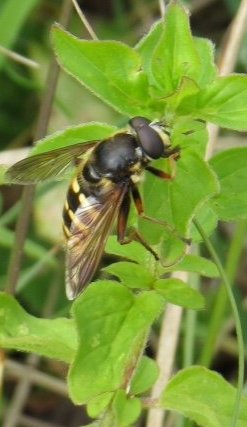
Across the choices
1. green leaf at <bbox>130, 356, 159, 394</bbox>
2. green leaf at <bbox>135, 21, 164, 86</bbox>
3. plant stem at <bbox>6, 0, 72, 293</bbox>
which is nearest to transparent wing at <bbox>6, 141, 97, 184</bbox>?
green leaf at <bbox>135, 21, 164, 86</bbox>

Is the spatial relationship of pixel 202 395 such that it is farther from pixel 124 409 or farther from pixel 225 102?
pixel 225 102

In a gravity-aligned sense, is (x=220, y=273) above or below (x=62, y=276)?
above

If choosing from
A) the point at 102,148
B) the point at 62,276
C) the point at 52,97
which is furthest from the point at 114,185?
the point at 62,276

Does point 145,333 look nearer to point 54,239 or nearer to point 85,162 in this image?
point 85,162

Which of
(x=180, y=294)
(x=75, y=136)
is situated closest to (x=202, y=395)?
(x=180, y=294)

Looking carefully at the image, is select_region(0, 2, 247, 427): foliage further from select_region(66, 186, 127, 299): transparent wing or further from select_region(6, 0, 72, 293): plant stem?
select_region(6, 0, 72, 293): plant stem

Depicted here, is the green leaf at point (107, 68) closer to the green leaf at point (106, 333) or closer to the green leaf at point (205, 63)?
the green leaf at point (205, 63)
